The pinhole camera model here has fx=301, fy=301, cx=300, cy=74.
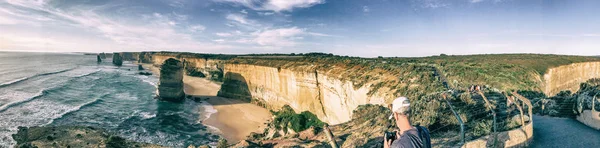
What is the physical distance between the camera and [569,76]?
38812mm

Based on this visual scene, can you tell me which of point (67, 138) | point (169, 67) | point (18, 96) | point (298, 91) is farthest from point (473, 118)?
point (18, 96)

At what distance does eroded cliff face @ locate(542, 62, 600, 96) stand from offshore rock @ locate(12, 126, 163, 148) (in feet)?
128

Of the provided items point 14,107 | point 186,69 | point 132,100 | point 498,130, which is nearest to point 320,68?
point 498,130

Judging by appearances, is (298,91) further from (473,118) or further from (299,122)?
(473,118)

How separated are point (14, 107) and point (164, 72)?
1507 centimetres

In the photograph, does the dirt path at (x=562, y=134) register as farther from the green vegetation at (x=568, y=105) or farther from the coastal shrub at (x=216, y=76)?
the coastal shrub at (x=216, y=76)

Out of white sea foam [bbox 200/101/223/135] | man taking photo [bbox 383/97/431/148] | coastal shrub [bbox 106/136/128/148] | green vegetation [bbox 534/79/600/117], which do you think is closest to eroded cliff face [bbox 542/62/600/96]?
green vegetation [bbox 534/79/600/117]

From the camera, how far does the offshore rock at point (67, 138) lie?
65.0 feet

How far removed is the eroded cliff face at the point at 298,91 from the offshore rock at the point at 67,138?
13.7 metres

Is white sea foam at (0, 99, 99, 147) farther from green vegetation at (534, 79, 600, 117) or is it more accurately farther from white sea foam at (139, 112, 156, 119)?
green vegetation at (534, 79, 600, 117)

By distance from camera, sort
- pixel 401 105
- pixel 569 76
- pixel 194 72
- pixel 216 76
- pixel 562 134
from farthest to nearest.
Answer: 1. pixel 194 72
2. pixel 216 76
3. pixel 569 76
4. pixel 562 134
5. pixel 401 105

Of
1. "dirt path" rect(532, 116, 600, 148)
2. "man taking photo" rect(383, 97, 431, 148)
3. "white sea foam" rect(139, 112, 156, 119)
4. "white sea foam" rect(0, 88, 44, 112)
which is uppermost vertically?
"man taking photo" rect(383, 97, 431, 148)

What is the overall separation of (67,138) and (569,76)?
178 ft

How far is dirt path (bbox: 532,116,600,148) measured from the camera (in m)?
9.30
